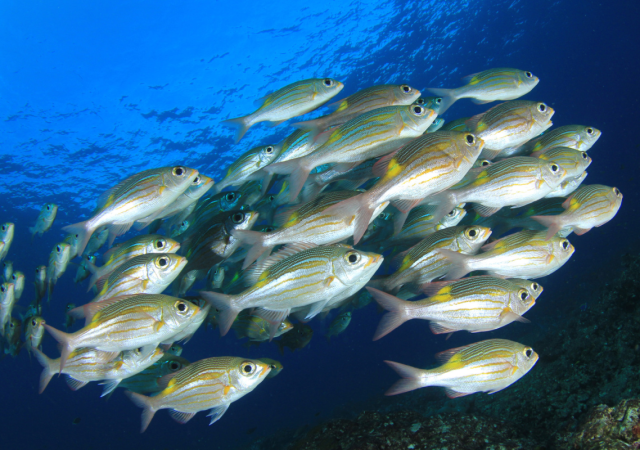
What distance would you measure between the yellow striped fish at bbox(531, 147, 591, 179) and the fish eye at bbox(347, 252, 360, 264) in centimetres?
296

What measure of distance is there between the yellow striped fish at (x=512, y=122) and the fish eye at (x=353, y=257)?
241 cm

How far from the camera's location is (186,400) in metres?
3.61

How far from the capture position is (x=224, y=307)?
3.36 m

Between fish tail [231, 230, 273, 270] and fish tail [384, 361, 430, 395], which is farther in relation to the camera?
fish tail [231, 230, 273, 270]

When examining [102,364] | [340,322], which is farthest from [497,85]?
[340,322]

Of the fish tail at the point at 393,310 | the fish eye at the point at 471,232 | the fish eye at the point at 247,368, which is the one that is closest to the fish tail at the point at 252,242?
the fish eye at the point at 247,368

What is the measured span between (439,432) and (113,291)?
202 inches

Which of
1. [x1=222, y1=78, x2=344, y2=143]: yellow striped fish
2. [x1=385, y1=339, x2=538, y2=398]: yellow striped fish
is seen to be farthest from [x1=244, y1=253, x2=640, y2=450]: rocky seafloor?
[x1=222, y1=78, x2=344, y2=143]: yellow striped fish

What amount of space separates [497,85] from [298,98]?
307 centimetres

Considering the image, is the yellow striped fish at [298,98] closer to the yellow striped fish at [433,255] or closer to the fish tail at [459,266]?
the yellow striped fish at [433,255]

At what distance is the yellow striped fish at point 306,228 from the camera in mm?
3436

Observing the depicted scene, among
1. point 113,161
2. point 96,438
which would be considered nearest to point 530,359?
point 113,161

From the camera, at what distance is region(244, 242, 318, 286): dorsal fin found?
3.59 metres

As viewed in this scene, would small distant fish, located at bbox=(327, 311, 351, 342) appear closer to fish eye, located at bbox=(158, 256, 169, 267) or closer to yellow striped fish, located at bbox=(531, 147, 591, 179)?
fish eye, located at bbox=(158, 256, 169, 267)
